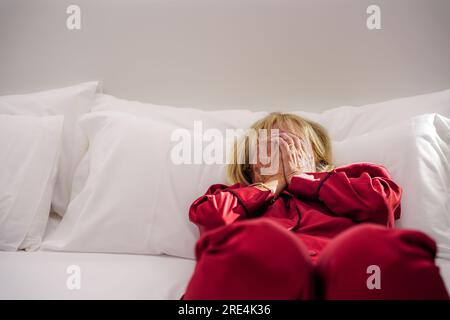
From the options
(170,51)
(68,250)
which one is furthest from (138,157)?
(170,51)

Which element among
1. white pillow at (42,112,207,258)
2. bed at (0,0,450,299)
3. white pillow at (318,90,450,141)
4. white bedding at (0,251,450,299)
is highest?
bed at (0,0,450,299)

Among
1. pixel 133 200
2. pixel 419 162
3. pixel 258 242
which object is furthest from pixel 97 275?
pixel 419 162

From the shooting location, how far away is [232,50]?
5.07ft

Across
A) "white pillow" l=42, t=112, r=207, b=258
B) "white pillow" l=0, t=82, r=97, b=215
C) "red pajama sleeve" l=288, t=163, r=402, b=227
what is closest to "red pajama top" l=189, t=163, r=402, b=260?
"red pajama sleeve" l=288, t=163, r=402, b=227

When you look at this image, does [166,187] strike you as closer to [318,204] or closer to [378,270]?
[318,204]

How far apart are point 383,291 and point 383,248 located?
6 cm

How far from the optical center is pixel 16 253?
108 centimetres

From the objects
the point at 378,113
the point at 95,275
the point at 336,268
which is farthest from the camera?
the point at 378,113

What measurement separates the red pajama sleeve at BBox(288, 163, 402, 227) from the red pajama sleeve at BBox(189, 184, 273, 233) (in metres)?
0.10

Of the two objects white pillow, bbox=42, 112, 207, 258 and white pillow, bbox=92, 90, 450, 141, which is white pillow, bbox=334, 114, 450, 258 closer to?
white pillow, bbox=92, 90, 450, 141

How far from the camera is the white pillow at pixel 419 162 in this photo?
3.27ft

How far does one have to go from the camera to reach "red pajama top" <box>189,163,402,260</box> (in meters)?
0.92

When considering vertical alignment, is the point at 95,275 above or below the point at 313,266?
below

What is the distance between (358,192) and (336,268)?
1.29 ft
